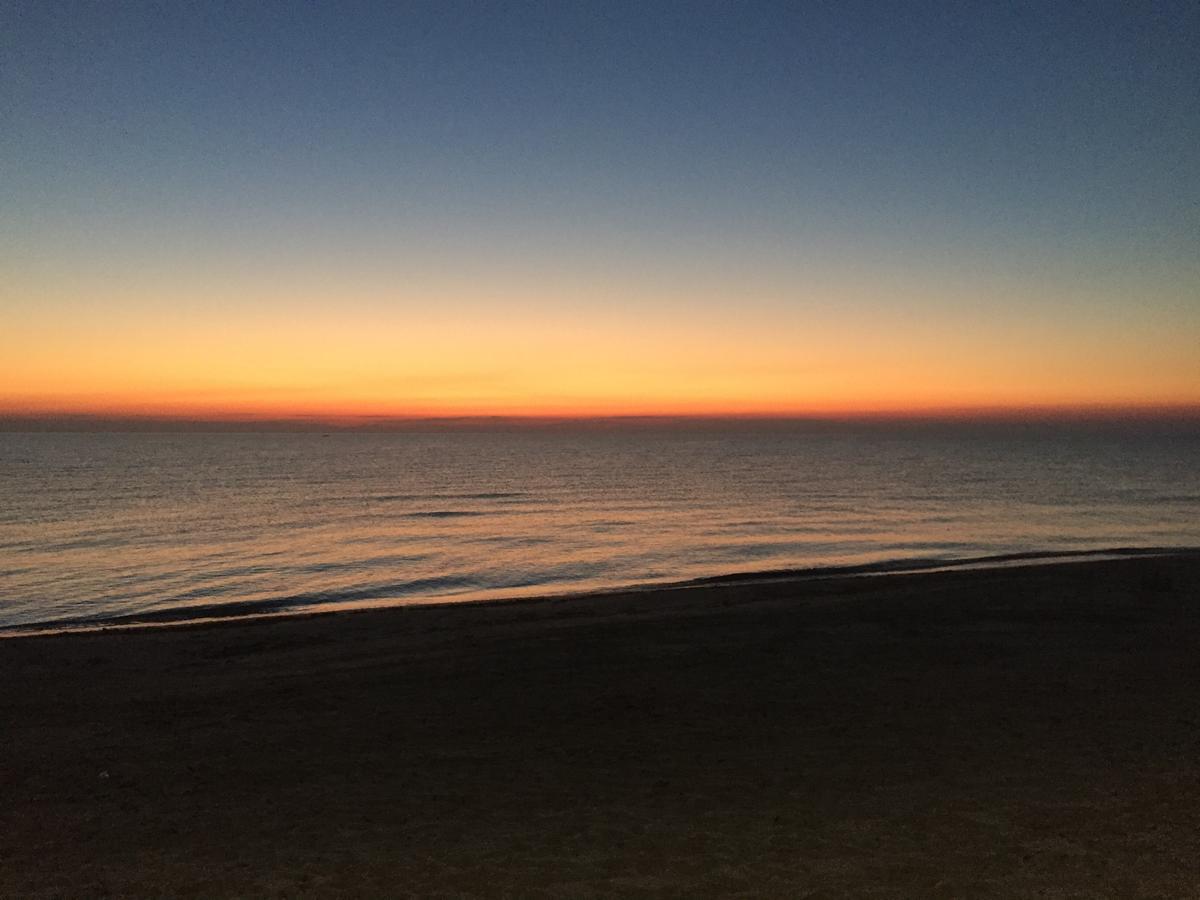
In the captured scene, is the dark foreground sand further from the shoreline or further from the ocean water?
the ocean water

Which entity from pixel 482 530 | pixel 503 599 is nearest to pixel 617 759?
pixel 503 599

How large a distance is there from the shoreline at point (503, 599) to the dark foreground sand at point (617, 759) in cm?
360

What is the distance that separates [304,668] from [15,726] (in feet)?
17.0

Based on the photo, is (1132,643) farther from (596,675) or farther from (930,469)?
(930,469)

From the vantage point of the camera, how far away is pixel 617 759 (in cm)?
1149

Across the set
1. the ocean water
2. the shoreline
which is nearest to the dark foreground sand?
the shoreline

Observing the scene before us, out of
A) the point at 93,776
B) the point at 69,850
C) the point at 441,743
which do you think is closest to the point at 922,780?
the point at 441,743

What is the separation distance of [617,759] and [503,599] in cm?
1575

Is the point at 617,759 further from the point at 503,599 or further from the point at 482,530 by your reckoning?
the point at 482,530

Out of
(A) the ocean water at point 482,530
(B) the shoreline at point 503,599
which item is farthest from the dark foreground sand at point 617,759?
(A) the ocean water at point 482,530

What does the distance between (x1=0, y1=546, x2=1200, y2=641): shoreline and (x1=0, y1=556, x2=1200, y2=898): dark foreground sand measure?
3597 millimetres

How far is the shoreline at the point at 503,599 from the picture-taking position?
23953mm

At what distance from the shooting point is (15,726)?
13672 millimetres

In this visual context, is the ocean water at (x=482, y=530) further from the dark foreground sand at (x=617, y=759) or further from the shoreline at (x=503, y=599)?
the dark foreground sand at (x=617, y=759)
